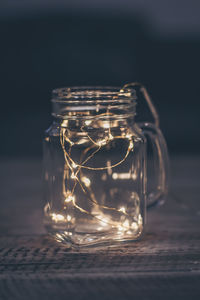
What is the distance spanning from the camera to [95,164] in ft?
2.72

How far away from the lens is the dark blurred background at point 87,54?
102 inches

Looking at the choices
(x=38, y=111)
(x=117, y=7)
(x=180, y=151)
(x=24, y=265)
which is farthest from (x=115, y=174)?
(x=117, y=7)

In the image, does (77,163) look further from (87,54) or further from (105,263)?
(87,54)

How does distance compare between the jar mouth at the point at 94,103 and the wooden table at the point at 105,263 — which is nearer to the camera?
the wooden table at the point at 105,263

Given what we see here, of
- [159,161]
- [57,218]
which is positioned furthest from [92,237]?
[159,161]

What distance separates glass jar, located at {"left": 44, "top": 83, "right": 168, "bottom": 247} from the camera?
71cm

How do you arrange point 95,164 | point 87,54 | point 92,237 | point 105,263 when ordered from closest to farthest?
1. point 105,263
2. point 92,237
3. point 95,164
4. point 87,54

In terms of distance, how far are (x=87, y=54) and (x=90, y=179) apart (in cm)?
204

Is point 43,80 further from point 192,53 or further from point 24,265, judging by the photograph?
point 24,265

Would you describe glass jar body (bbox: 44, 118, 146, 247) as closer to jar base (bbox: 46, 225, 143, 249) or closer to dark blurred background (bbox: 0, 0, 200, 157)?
jar base (bbox: 46, 225, 143, 249)

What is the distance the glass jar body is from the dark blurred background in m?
1.73

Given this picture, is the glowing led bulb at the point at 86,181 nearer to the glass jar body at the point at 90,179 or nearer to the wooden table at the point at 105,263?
the glass jar body at the point at 90,179

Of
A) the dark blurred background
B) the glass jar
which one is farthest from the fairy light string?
the dark blurred background

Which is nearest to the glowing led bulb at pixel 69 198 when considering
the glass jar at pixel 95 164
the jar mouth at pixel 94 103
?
the glass jar at pixel 95 164
